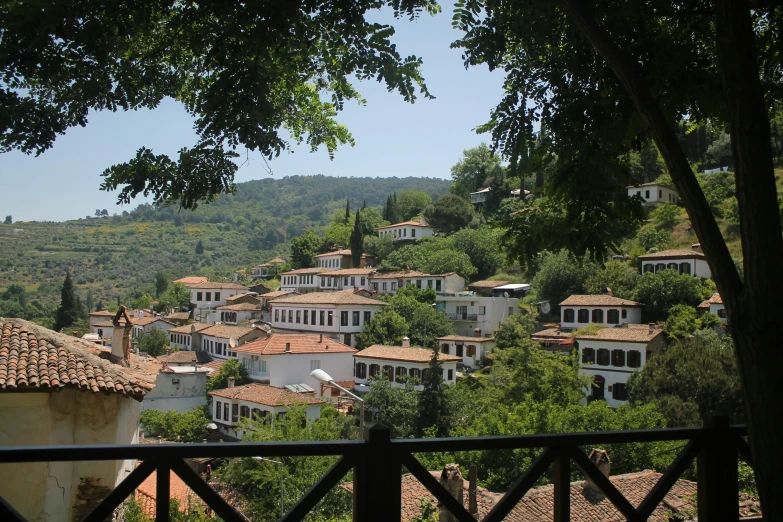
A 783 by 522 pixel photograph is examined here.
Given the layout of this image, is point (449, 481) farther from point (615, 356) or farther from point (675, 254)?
point (675, 254)

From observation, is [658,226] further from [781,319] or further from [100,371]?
[781,319]

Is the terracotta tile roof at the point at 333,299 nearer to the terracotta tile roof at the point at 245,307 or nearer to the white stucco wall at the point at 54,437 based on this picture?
Answer: the terracotta tile roof at the point at 245,307

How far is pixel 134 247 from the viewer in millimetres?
145750

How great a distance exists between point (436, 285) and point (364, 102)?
167 feet

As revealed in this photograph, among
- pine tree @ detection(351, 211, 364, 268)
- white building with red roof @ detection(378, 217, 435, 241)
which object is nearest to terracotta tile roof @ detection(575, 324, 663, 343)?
pine tree @ detection(351, 211, 364, 268)

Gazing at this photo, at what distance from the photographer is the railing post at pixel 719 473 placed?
124 inches

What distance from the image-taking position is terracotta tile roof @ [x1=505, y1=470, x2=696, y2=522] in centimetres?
1525

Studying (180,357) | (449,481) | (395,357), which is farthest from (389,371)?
(449,481)

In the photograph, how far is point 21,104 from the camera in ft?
13.1

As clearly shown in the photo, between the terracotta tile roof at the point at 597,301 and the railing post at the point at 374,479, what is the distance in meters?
41.1

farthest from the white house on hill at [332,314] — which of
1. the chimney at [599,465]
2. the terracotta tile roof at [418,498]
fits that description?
the chimney at [599,465]

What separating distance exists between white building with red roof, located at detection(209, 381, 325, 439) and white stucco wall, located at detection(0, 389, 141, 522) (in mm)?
20464

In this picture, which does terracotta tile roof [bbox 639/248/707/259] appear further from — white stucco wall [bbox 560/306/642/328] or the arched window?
the arched window

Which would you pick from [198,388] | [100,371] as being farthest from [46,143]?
[198,388]
